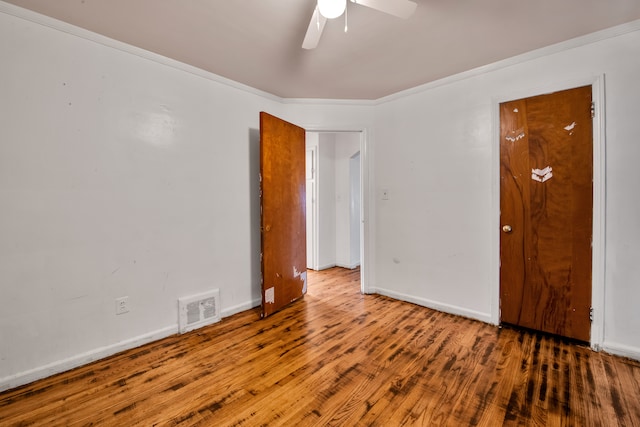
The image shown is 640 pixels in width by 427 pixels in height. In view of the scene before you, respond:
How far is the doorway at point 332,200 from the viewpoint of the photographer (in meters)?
4.64

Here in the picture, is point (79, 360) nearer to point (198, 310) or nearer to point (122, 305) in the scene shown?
point (122, 305)

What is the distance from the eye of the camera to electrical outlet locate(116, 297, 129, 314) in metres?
2.14

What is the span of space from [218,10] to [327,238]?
11.7ft

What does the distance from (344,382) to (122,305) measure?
5.73ft

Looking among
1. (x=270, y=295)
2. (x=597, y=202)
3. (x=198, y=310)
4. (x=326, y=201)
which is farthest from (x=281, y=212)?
(x=597, y=202)

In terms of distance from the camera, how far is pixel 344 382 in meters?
1.79

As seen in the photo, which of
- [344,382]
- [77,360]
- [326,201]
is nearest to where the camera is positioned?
[344,382]

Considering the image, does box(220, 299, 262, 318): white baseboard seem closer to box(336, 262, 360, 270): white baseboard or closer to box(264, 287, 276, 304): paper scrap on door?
box(264, 287, 276, 304): paper scrap on door

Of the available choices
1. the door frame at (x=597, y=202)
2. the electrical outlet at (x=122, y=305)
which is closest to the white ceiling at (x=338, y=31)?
the door frame at (x=597, y=202)

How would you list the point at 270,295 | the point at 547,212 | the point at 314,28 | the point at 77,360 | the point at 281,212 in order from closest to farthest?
the point at 314,28 < the point at 77,360 < the point at 547,212 < the point at 270,295 < the point at 281,212

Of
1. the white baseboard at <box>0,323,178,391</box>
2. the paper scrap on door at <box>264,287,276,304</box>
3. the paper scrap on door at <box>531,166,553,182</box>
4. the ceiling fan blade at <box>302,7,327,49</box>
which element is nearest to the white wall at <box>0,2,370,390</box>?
the white baseboard at <box>0,323,178,391</box>

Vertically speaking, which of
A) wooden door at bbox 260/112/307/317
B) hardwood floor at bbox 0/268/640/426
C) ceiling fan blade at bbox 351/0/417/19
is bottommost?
hardwood floor at bbox 0/268/640/426

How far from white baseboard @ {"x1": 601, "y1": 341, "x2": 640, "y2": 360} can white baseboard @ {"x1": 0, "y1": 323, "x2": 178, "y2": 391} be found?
3.39m

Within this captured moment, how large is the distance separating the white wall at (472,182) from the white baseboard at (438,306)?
0.01 m
